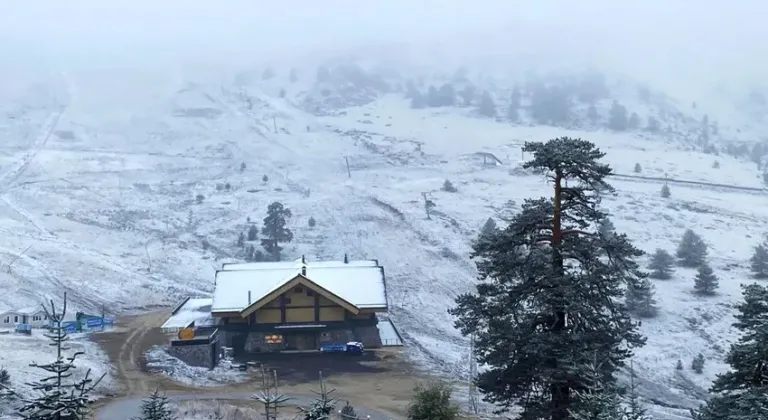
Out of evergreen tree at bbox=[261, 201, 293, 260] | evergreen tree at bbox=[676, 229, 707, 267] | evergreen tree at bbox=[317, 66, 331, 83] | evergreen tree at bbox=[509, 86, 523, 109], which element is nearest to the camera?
evergreen tree at bbox=[261, 201, 293, 260]

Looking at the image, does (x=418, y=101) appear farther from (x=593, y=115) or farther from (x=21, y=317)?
(x=21, y=317)

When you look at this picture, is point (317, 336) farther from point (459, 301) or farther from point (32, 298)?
point (459, 301)

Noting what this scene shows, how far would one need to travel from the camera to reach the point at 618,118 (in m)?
153

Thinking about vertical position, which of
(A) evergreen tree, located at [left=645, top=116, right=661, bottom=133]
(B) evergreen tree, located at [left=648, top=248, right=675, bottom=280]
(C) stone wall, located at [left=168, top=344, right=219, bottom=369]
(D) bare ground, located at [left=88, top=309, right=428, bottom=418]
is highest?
(A) evergreen tree, located at [left=645, top=116, right=661, bottom=133]

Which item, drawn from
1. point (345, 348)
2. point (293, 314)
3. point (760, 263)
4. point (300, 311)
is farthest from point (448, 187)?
point (345, 348)

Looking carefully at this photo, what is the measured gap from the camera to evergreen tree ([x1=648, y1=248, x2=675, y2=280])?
207 feet

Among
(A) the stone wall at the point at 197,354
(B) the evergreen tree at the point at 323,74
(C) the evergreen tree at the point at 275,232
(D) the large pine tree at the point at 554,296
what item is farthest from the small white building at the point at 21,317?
(B) the evergreen tree at the point at 323,74

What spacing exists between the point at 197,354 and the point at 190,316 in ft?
25.2

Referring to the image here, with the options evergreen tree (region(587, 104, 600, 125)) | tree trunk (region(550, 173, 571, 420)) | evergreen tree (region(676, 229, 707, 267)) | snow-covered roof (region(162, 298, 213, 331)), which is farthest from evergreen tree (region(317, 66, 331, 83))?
tree trunk (region(550, 173, 571, 420))

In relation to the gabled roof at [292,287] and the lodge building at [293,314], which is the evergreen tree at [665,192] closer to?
the lodge building at [293,314]

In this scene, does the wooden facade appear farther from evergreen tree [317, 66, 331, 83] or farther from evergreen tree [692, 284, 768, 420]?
evergreen tree [317, 66, 331, 83]

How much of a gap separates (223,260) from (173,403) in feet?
118

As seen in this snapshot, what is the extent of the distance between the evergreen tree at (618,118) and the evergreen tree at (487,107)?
23.6 m

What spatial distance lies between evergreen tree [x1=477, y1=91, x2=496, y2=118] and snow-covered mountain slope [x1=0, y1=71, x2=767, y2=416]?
6.17 meters
